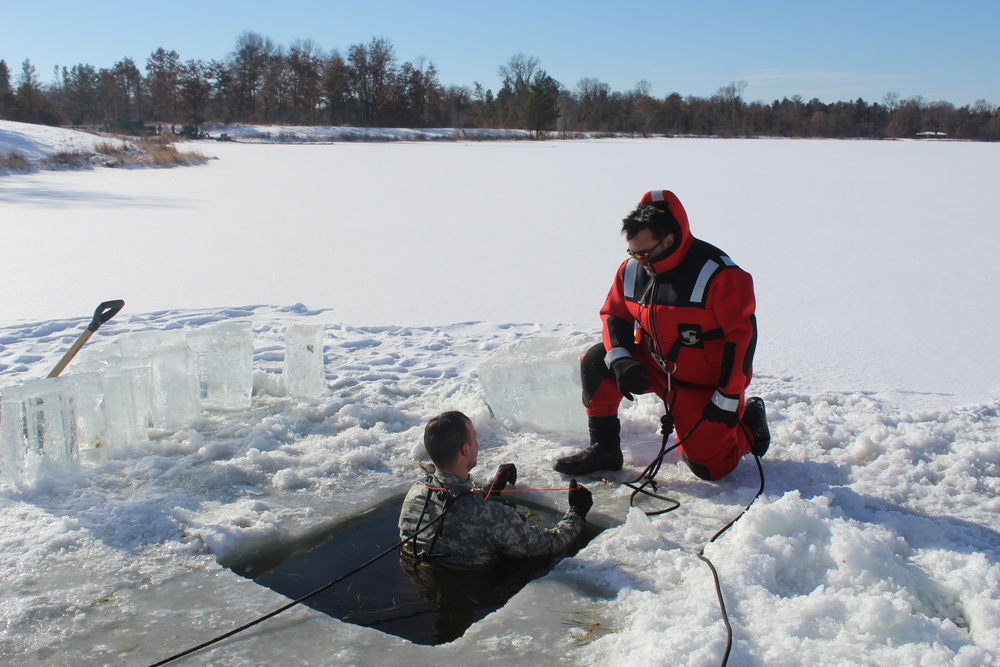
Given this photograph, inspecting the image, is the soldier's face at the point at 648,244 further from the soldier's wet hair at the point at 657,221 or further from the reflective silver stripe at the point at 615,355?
the reflective silver stripe at the point at 615,355

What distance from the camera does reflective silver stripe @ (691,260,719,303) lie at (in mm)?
3197

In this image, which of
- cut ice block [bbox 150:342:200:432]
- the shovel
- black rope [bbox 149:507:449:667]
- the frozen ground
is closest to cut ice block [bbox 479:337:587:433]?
the frozen ground

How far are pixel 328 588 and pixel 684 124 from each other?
231 ft

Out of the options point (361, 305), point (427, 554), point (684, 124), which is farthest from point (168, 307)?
point (684, 124)

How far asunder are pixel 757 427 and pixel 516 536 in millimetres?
1264

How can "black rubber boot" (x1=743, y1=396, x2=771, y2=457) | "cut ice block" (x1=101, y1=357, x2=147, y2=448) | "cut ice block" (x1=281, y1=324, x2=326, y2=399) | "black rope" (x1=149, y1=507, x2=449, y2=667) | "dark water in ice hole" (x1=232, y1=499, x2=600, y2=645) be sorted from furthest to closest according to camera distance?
"cut ice block" (x1=281, y1=324, x2=326, y2=399), "cut ice block" (x1=101, y1=357, x2=147, y2=448), "black rubber boot" (x1=743, y1=396, x2=771, y2=457), "dark water in ice hole" (x1=232, y1=499, x2=600, y2=645), "black rope" (x1=149, y1=507, x2=449, y2=667)

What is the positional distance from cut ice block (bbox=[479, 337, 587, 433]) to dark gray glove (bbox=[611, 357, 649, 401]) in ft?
1.71

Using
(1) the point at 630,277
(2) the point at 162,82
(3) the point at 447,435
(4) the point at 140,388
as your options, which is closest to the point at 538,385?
(1) the point at 630,277

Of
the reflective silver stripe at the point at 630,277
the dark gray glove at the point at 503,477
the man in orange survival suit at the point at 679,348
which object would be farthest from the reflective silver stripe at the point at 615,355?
the dark gray glove at the point at 503,477

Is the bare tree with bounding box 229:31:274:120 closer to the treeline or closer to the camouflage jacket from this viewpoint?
the treeline

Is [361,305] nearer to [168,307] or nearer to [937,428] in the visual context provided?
[168,307]

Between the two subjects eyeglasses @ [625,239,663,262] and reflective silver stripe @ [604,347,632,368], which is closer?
eyeglasses @ [625,239,663,262]

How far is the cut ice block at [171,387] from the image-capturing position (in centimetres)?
387

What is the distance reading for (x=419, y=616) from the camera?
2596 mm
